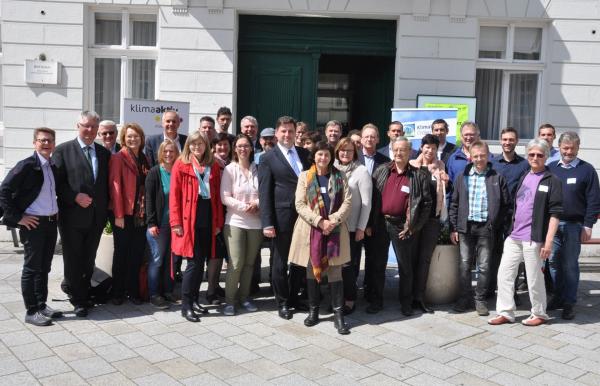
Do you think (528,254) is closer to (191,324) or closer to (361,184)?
(361,184)

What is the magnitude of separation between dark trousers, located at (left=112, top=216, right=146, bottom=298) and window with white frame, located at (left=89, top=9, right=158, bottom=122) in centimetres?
453

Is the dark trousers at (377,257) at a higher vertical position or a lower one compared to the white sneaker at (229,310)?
higher

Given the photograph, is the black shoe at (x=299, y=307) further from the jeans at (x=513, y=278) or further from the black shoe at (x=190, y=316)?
the jeans at (x=513, y=278)

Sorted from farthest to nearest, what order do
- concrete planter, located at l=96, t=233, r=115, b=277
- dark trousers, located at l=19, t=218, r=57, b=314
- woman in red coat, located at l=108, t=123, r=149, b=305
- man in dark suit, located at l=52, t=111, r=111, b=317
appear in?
concrete planter, located at l=96, t=233, r=115, b=277 < woman in red coat, located at l=108, t=123, r=149, b=305 < man in dark suit, located at l=52, t=111, r=111, b=317 < dark trousers, located at l=19, t=218, r=57, b=314

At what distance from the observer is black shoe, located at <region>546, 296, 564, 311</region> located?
19.5 feet

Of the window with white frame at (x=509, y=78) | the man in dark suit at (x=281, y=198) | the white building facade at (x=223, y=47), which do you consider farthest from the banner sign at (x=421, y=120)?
the man in dark suit at (x=281, y=198)

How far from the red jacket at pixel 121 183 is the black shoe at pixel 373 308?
2589mm

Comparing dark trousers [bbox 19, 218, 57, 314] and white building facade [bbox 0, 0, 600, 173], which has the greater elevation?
white building facade [bbox 0, 0, 600, 173]

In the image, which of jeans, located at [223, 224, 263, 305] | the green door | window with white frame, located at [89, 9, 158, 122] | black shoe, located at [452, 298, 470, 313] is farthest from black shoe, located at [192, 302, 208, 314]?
window with white frame, located at [89, 9, 158, 122]

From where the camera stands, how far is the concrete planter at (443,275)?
235 inches

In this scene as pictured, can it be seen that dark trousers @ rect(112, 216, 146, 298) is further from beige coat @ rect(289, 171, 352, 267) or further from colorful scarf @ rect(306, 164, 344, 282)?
colorful scarf @ rect(306, 164, 344, 282)

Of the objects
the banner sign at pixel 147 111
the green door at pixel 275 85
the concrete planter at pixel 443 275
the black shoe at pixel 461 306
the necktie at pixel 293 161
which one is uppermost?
the green door at pixel 275 85

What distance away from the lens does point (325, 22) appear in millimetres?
9438

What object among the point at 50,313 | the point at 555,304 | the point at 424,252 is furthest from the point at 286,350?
the point at 555,304
